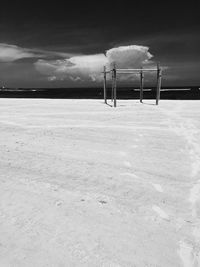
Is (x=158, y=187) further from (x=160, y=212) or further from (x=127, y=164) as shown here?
(x=127, y=164)

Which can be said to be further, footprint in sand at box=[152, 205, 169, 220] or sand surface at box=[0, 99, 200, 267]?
footprint in sand at box=[152, 205, 169, 220]

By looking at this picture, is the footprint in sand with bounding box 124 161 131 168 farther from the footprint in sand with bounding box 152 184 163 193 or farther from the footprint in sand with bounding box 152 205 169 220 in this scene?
the footprint in sand with bounding box 152 205 169 220

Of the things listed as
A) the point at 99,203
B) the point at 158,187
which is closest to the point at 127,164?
the point at 158,187

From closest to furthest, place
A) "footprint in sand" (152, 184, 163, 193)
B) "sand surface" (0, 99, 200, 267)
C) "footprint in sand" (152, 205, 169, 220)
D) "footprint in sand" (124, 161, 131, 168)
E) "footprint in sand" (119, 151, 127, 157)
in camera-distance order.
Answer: "sand surface" (0, 99, 200, 267) → "footprint in sand" (152, 205, 169, 220) → "footprint in sand" (152, 184, 163, 193) → "footprint in sand" (124, 161, 131, 168) → "footprint in sand" (119, 151, 127, 157)

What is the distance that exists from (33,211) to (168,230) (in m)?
1.73

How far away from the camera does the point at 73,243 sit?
3.33 metres

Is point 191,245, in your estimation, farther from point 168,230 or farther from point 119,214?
point 119,214

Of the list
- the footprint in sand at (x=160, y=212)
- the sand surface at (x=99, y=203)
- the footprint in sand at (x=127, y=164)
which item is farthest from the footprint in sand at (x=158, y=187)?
the footprint in sand at (x=127, y=164)

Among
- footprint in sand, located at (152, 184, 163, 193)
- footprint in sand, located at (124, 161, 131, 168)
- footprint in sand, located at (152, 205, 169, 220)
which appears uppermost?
footprint in sand, located at (124, 161, 131, 168)

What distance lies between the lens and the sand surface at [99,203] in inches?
125

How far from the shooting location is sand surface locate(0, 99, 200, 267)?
318 cm

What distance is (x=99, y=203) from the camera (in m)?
4.29

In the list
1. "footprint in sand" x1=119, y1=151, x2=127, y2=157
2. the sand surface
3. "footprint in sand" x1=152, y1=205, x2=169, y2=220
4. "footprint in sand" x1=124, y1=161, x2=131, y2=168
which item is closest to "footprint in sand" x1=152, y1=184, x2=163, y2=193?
the sand surface

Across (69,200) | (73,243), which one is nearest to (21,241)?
(73,243)
